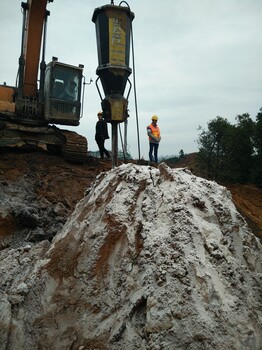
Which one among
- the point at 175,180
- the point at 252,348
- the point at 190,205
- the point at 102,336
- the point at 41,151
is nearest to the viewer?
the point at 252,348

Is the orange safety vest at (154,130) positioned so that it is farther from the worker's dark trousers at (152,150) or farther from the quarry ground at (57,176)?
the quarry ground at (57,176)

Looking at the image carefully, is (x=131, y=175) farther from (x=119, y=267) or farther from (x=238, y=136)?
(x=238, y=136)

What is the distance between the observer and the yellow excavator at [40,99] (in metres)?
8.00

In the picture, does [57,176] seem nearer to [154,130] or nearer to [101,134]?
[101,134]

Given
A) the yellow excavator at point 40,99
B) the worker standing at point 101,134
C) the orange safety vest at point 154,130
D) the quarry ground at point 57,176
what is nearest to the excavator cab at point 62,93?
the yellow excavator at point 40,99

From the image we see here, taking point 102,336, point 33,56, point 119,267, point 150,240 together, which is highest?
point 33,56

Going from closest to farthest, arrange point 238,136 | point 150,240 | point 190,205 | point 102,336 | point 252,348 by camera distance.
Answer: point 252,348 < point 102,336 < point 150,240 < point 190,205 < point 238,136

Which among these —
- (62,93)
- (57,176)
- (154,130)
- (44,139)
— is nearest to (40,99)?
(62,93)

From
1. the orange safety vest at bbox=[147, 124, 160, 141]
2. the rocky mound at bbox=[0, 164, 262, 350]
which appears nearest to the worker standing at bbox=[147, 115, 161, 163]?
the orange safety vest at bbox=[147, 124, 160, 141]

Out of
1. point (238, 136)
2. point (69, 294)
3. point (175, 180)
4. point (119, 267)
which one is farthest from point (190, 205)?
point (238, 136)

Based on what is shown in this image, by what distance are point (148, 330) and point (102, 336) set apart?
0.38 m

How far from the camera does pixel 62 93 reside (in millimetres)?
8219

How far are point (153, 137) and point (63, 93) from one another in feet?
8.61

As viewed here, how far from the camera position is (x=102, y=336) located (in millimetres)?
2418
